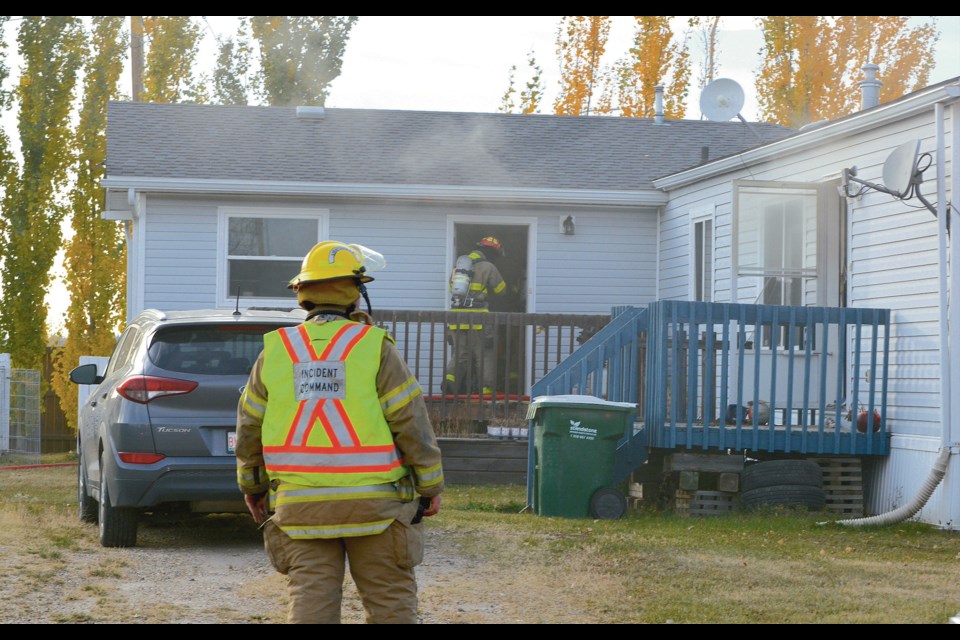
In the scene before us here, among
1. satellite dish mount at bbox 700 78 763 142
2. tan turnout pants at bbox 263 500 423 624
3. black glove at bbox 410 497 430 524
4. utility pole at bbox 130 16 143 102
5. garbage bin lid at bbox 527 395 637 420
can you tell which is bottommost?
tan turnout pants at bbox 263 500 423 624

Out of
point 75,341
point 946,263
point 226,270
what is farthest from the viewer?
point 75,341

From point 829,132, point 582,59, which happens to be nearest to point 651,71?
point 582,59

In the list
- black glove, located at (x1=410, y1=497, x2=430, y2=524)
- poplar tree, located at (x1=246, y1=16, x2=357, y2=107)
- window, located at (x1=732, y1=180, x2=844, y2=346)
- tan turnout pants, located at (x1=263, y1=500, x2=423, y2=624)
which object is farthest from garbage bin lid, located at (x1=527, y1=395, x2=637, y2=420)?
poplar tree, located at (x1=246, y1=16, x2=357, y2=107)

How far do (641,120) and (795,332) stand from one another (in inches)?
337

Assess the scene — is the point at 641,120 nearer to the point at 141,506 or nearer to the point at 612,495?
the point at 612,495

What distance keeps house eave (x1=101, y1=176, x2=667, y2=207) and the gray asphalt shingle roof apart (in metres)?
0.11

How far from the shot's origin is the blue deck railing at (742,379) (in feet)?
36.3

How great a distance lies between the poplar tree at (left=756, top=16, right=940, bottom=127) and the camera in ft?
85.8

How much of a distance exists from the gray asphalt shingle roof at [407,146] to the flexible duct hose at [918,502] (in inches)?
274

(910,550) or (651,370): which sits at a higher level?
(651,370)

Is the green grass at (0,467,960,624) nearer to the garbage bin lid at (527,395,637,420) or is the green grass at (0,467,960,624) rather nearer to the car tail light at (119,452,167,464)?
the car tail light at (119,452,167,464)

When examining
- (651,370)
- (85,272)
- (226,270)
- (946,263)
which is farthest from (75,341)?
(946,263)

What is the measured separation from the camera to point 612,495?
10.5 meters

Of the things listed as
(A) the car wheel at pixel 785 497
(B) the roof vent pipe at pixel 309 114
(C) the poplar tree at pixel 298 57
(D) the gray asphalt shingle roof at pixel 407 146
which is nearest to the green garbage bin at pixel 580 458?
(A) the car wheel at pixel 785 497
